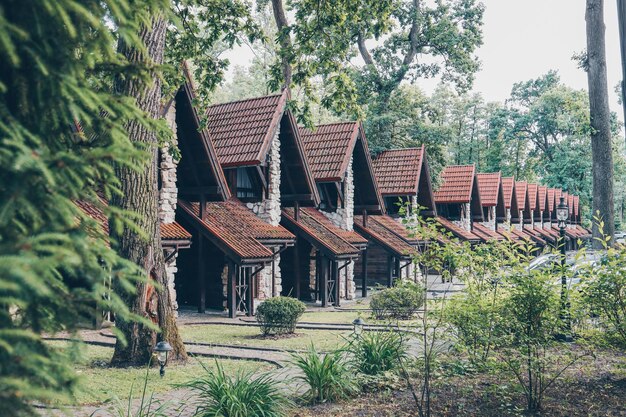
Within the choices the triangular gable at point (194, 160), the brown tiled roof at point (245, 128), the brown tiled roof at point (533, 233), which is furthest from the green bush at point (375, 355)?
the brown tiled roof at point (533, 233)

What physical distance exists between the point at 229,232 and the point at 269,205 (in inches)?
110

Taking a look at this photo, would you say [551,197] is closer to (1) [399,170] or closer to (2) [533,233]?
(2) [533,233]

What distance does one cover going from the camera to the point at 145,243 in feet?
35.0

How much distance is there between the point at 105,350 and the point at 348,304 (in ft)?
42.7

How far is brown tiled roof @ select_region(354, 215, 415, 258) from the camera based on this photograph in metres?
26.6

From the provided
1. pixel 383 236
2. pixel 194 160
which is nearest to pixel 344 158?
pixel 383 236

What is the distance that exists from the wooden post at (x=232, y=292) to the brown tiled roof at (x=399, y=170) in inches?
515

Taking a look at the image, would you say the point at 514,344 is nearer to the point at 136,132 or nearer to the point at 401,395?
the point at 401,395

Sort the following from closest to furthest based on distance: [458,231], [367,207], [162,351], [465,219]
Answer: [162,351] → [367,207] → [458,231] → [465,219]

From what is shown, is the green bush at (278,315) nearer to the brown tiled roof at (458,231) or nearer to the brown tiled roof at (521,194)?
the brown tiled roof at (458,231)

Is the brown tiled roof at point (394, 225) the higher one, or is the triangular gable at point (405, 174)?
the triangular gable at point (405, 174)

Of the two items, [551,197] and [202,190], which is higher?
[551,197]

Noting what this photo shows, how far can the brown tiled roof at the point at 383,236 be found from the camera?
26.6 m

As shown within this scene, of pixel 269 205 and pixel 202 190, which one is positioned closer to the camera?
pixel 202 190
